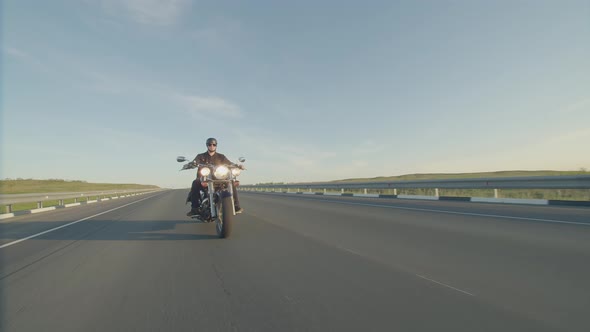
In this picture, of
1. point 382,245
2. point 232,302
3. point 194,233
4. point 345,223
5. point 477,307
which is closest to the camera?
point 477,307

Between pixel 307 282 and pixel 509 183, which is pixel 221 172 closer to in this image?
pixel 307 282

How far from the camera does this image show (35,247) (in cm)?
627

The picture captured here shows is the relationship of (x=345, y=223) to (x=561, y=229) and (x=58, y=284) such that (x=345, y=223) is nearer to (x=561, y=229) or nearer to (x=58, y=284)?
(x=561, y=229)

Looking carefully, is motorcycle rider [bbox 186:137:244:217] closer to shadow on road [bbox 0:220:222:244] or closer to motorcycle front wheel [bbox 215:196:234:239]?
shadow on road [bbox 0:220:222:244]

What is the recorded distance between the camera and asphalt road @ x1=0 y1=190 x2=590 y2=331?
2613mm

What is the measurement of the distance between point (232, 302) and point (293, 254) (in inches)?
80.1

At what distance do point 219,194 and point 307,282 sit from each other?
396 centimetres

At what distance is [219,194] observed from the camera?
703 centimetres

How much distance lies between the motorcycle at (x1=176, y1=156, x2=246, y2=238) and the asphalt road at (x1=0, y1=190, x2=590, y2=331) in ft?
1.40

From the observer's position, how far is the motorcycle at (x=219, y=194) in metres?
6.54

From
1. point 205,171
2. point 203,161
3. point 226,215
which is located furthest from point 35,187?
point 226,215

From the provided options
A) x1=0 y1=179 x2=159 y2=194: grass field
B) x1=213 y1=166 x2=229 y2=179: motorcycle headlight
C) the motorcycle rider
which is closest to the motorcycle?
x1=213 y1=166 x2=229 y2=179: motorcycle headlight

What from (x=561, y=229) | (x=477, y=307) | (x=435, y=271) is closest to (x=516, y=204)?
(x=561, y=229)

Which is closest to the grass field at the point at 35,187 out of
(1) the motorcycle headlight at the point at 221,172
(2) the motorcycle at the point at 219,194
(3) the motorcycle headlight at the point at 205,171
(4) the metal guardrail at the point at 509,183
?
(2) the motorcycle at the point at 219,194
